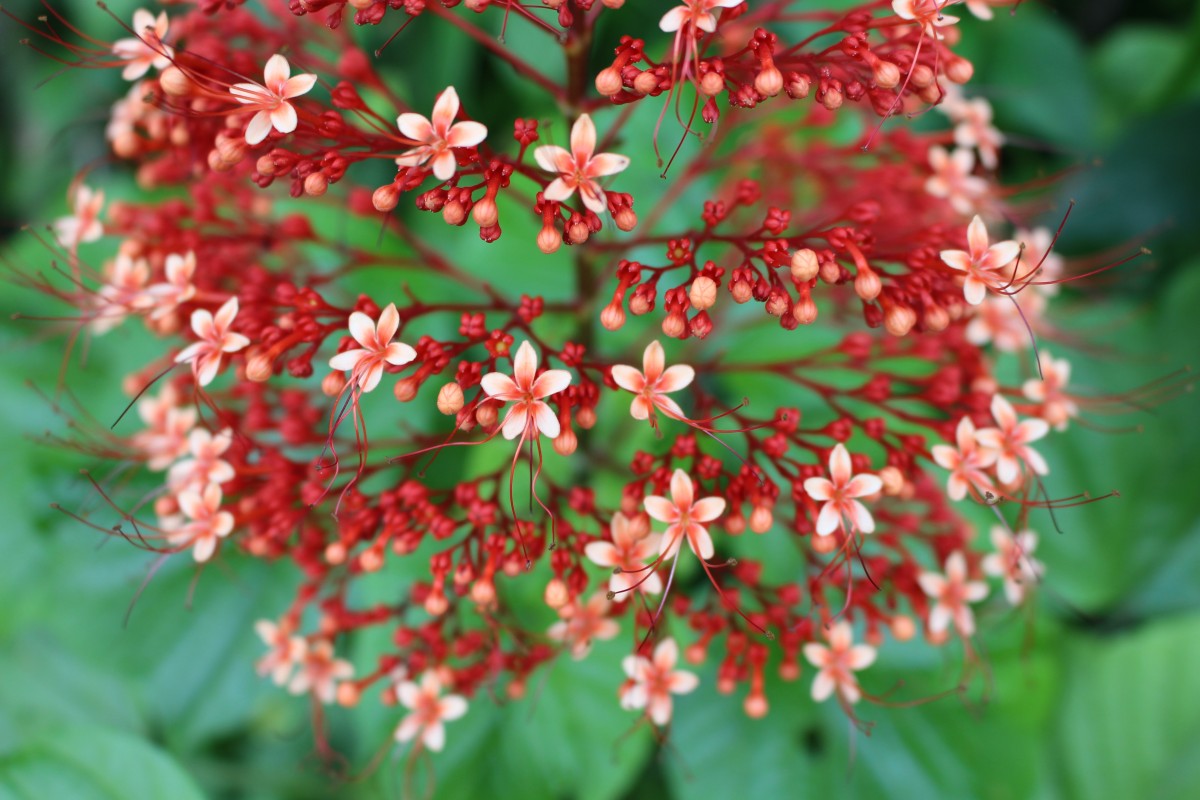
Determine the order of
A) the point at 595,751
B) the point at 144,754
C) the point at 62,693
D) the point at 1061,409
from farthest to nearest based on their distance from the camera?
the point at 62,693 < the point at 595,751 < the point at 144,754 < the point at 1061,409

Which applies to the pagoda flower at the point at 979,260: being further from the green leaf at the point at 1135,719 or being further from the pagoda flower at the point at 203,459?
the green leaf at the point at 1135,719

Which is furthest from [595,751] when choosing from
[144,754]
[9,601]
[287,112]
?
[9,601]

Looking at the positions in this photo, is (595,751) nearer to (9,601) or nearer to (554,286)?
(554,286)

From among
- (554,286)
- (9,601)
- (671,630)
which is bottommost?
(9,601)

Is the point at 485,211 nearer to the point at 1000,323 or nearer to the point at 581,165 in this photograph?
the point at 581,165

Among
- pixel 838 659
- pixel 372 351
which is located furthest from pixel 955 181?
pixel 372 351

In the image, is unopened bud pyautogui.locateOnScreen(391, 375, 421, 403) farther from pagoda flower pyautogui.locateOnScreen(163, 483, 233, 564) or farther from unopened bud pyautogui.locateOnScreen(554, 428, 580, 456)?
pagoda flower pyautogui.locateOnScreen(163, 483, 233, 564)

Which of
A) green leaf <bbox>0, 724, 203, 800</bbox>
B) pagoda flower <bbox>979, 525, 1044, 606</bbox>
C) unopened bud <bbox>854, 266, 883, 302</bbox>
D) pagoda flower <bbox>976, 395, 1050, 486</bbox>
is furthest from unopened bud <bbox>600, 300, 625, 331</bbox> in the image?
green leaf <bbox>0, 724, 203, 800</bbox>
